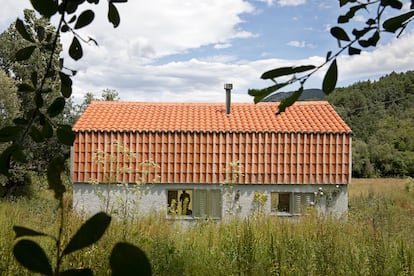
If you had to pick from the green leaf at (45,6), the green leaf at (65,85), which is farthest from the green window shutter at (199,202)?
the green leaf at (45,6)

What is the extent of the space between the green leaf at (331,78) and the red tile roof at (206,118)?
39.4ft

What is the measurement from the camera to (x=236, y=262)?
4.50 metres

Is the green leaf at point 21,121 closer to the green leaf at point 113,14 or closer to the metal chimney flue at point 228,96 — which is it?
the green leaf at point 113,14

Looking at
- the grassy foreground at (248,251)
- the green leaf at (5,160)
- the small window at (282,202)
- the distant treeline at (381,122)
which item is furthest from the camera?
the distant treeline at (381,122)

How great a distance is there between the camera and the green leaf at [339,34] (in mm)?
941

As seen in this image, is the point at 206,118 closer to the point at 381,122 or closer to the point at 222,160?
the point at 222,160

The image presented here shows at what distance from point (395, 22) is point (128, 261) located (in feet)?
2.99

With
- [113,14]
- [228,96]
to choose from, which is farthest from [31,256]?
[228,96]

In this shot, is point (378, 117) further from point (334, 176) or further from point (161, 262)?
point (161, 262)

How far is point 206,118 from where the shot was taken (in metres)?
14.1

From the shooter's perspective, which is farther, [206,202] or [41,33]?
[206,202]

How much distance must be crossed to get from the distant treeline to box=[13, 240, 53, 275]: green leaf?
32.4 metres

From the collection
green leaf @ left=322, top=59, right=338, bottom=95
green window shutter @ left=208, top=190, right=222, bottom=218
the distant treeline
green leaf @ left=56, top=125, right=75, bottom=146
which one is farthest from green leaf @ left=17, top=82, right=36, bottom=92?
the distant treeline

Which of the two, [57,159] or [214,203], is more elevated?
[57,159]
